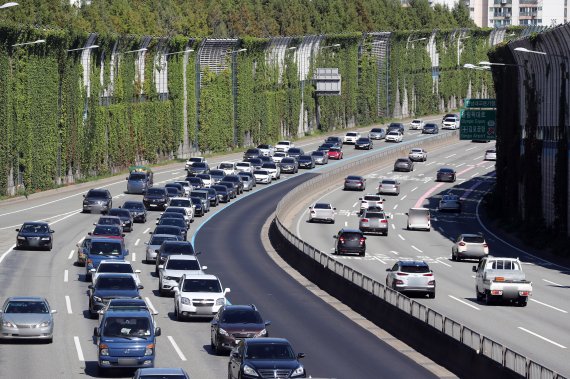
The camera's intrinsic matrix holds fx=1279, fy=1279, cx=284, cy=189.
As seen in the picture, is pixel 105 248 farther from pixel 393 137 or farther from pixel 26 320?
pixel 393 137

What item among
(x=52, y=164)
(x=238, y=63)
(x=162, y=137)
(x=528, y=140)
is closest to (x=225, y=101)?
(x=238, y=63)

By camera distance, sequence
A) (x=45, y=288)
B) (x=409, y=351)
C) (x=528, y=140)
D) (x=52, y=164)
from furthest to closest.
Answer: (x=52, y=164) < (x=528, y=140) < (x=45, y=288) < (x=409, y=351)

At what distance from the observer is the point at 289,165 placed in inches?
4815

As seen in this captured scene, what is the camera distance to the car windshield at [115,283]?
45.4 metres

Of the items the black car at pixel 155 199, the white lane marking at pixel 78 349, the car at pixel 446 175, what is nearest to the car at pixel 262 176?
the car at pixel 446 175

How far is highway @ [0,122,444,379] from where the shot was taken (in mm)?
36062

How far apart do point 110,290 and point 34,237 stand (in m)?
23.0

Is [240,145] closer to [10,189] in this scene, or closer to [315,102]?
[315,102]

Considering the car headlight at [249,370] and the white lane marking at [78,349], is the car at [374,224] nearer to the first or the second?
the white lane marking at [78,349]

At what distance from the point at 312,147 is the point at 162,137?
2492 centimetres

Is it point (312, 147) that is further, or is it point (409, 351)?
point (312, 147)

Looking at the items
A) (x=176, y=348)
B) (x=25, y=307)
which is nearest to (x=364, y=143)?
(x=176, y=348)

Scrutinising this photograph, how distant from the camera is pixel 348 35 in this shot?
174875 mm

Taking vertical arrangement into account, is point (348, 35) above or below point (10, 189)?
above
